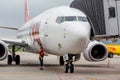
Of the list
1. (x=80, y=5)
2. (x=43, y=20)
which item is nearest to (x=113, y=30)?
(x=80, y=5)

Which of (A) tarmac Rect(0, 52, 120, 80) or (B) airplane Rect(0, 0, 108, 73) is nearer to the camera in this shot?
(A) tarmac Rect(0, 52, 120, 80)

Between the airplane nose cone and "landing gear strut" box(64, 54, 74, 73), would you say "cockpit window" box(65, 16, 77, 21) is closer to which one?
the airplane nose cone

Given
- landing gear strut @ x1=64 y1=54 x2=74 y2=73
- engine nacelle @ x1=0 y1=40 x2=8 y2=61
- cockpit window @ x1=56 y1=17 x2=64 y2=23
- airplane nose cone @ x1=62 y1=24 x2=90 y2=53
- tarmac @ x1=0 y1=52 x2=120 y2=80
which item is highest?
cockpit window @ x1=56 y1=17 x2=64 y2=23

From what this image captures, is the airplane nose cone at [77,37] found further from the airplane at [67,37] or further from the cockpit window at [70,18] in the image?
the cockpit window at [70,18]

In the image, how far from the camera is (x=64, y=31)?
17062mm

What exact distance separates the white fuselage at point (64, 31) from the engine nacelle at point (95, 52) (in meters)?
2.56

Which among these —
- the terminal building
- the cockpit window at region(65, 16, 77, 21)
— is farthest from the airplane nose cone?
the terminal building

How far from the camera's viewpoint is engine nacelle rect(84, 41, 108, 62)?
20.8 meters

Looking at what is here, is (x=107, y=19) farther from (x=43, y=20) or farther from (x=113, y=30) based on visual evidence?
(x=43, y=20)

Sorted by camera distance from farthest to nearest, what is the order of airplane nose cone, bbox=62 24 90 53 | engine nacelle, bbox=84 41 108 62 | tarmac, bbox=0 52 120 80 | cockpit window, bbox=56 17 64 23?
engine nacelle, bbox=84 41 108 62, cockpit window, bbox=56 17 64 23, airplane nose cone, bbox=62 24 90 53, tarmac, bbox=0 52 120 80

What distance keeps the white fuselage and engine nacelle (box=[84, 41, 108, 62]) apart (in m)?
2.56

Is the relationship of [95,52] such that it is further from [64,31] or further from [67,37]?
[67,37]

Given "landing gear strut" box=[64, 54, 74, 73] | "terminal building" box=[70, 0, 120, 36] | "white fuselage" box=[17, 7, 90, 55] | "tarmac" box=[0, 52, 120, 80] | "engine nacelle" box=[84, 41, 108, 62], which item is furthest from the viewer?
"engine nacelle" box=[84, 41, 108, 62]

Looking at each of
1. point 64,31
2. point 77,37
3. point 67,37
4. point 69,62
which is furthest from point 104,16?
point 69,62
